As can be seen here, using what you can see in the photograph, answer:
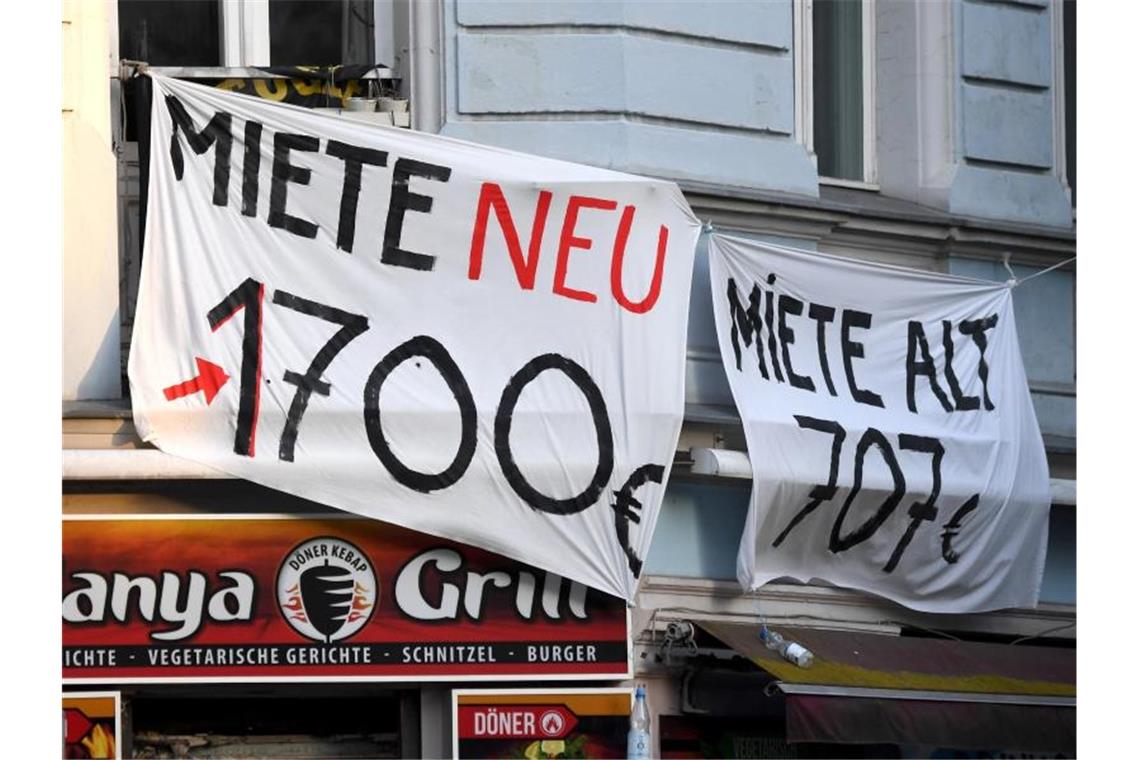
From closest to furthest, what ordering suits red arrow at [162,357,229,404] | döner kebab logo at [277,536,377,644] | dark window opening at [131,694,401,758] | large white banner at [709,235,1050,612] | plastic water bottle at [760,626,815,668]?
1. red arrow at [162,357,229,404]
2. döner kebab logo at [277,536,377,644]
3. dark window opening at [131,694,401,758]
4. plastic water bottle at [760,626,815,668]
5. large white banner at [709,235,1050,612]

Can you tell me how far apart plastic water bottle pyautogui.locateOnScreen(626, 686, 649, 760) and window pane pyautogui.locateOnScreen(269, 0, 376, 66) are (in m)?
3.51

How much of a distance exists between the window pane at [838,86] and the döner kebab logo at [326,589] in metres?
3.88

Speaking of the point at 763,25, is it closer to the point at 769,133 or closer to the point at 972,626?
the point at 769,133

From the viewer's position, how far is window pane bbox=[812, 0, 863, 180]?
533 inches

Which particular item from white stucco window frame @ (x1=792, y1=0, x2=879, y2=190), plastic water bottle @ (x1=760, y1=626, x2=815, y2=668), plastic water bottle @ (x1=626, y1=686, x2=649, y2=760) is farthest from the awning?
white stucco window frame @ (x1=792, y1=0, x2=879, y2=190)

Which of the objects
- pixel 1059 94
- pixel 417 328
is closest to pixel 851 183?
pixel 1059 94

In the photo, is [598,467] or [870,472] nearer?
[598,467]

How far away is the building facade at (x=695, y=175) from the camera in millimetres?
11305

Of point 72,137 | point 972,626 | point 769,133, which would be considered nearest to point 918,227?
point 769,133

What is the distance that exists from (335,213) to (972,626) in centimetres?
400

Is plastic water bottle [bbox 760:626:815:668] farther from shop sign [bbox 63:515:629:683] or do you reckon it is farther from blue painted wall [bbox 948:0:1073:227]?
blue painted wall [bbox 948:0:1073:227]

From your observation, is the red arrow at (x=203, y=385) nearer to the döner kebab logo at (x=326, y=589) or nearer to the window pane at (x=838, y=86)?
the döner kebab logo at (x=326, y=589)

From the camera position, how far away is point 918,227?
1301cm

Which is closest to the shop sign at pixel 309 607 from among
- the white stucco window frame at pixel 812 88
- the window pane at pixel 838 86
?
the white stucco window frame at pixel 812 88
